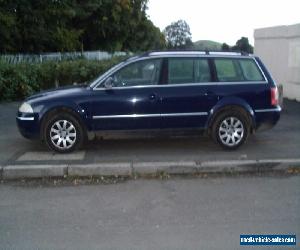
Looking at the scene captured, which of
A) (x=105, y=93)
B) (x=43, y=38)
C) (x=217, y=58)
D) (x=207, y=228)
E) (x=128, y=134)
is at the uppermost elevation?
(x=43, y=38)

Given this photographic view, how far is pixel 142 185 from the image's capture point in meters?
6.68

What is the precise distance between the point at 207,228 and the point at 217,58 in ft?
12.8

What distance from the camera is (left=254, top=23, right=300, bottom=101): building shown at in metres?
14.4

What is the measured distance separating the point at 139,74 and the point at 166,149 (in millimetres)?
1367

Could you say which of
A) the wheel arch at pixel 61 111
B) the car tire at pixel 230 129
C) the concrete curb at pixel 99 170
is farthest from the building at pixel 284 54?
the concrete curb at pixel 99 170

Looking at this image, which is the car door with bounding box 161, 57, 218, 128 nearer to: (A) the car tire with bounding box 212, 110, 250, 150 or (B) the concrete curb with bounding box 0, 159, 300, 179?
(A) the car tire with bounding box 212, 110, 250, 150

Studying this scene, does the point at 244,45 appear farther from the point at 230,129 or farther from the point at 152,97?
the point at 152,97

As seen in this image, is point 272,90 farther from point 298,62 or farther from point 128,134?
point 298,62

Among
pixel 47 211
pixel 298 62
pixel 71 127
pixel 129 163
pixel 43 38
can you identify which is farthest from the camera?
pixel 43 38

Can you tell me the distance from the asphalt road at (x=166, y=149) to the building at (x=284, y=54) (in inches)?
199

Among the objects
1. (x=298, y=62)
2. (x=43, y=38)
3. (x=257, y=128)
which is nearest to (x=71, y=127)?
(x=257, y=128)

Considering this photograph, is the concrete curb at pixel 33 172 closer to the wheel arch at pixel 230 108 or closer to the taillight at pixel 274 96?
the wheel arch at pixel 230 108

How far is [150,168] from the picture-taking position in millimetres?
7152

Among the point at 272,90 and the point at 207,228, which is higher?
the point at 272,90
